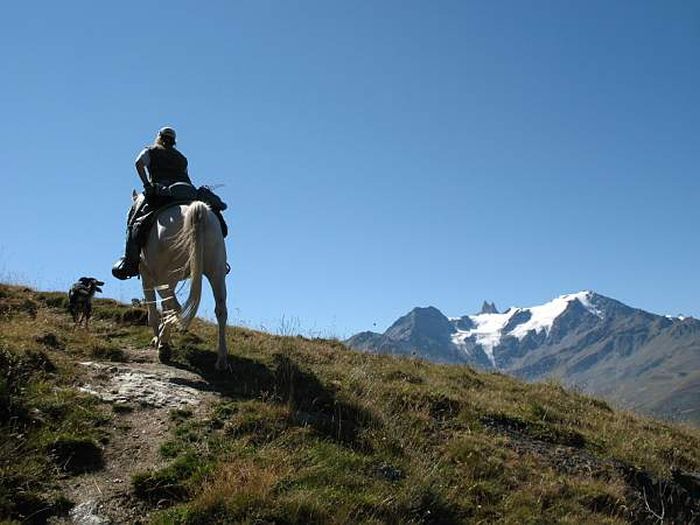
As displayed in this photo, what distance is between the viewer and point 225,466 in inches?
293

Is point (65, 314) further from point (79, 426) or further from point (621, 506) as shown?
point (621, 506)

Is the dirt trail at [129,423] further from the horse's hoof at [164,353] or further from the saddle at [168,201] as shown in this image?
the saddle at [168,201]

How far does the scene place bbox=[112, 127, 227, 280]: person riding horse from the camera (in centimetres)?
1251

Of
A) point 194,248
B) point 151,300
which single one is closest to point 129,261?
point 151,300

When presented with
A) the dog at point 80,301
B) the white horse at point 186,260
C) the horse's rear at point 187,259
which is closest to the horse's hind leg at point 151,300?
the white horse at point 186,260

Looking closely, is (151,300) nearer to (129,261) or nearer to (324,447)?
(129,261)

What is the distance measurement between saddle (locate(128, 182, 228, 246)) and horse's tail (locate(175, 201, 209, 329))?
1.30 meters

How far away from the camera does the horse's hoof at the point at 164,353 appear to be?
38.6 feet

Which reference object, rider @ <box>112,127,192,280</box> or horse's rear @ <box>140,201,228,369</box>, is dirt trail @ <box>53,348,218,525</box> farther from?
rider @ <box>112,127,192,280</box>

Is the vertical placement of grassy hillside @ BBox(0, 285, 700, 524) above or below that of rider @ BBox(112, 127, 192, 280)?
below

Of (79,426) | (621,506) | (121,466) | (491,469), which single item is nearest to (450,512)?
(491,469)

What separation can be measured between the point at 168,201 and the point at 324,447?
638 cm

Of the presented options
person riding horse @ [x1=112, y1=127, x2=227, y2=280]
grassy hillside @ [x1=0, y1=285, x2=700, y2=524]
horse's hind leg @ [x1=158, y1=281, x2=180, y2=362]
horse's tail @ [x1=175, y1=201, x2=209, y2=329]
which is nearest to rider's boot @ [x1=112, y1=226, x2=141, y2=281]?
person riding horse @ [x1=112, y1=127, x2=227, y2=280]

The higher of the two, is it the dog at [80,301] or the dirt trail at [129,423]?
the dog at [80,301]
